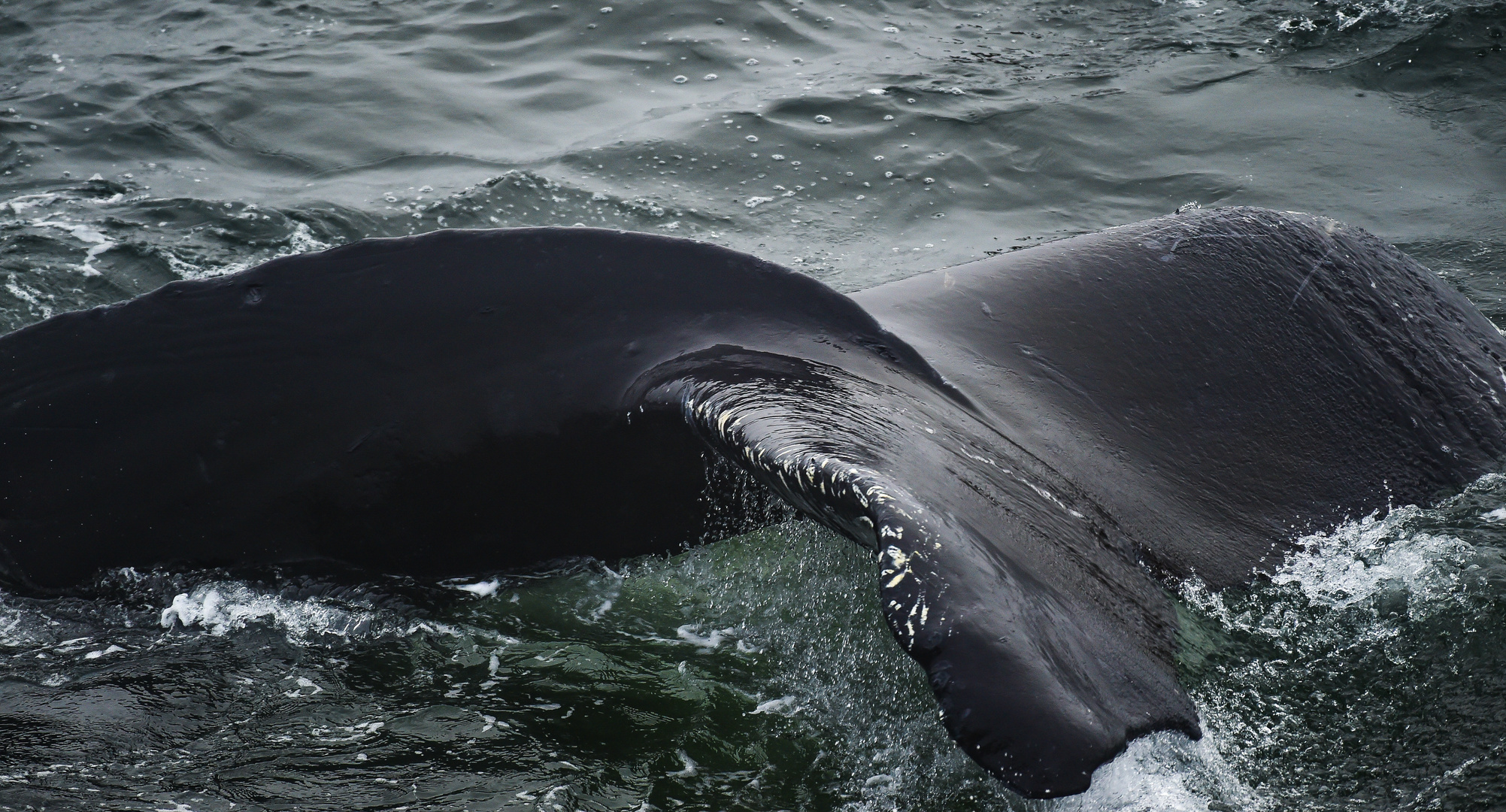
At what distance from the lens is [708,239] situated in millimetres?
7480

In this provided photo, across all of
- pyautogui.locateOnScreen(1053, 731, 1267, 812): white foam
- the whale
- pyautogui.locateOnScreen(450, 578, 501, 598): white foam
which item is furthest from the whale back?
pyautogui.locateOnScreen(450, 578, 501, 598): white foam

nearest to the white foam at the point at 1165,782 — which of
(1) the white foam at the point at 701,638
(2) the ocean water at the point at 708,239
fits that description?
(2) the ocean water at the point at 708,239

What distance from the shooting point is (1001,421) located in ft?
9.46

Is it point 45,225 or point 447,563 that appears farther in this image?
point 45,225

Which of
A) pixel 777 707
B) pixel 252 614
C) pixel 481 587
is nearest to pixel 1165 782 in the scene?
pixel 777 707

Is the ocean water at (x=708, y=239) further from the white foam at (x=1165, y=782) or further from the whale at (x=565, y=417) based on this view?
the whale at (x=565, y=417)

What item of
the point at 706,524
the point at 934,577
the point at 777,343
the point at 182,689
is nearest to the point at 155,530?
the point at 182,689

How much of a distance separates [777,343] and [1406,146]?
305 inches

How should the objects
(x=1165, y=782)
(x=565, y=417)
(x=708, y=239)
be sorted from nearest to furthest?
1. (x=1165, y=782)
2. (x=565, y=417)
3. (x=708, y=239)

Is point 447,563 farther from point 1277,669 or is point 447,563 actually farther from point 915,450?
point 1277,669

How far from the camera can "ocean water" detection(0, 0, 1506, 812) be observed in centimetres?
286

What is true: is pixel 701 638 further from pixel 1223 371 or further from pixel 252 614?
pixel 1223 371

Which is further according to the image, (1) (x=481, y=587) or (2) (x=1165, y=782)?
(1) (x=481, y=587)

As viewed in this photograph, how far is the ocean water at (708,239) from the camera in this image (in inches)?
113
